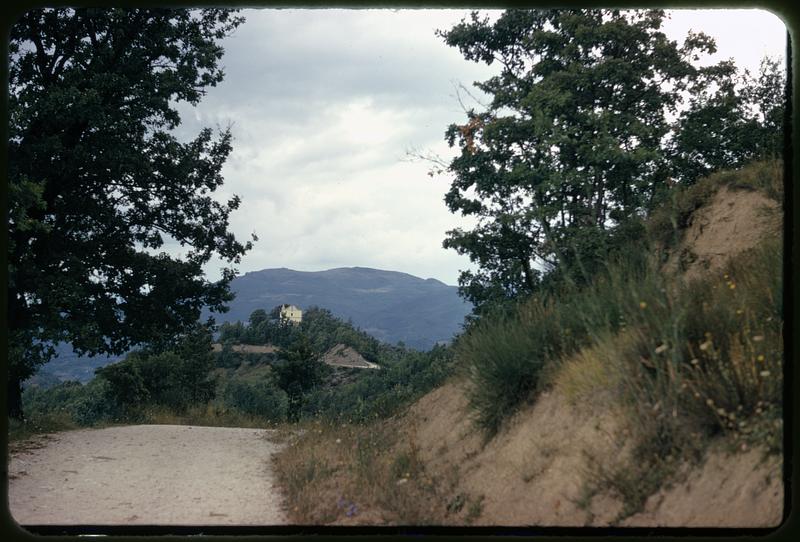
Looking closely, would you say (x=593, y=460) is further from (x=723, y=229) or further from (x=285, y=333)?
(x=285, y=333)

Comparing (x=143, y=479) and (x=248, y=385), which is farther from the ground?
(x=143, y=479)

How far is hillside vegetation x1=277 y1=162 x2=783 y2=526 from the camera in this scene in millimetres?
3715

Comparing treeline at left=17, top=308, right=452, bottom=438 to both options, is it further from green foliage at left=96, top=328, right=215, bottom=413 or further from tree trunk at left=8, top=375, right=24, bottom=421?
tree trunk at left=8, top=375, right=24, bottom=421

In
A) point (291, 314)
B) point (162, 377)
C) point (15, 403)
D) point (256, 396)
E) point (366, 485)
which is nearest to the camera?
point (366, 485)

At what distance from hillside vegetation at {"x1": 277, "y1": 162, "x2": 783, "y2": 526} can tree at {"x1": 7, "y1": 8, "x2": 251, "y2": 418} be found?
7091 mm

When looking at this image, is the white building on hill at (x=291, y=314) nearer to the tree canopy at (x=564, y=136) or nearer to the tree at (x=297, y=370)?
the tree at (x=297, y=370)

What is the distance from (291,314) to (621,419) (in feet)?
242

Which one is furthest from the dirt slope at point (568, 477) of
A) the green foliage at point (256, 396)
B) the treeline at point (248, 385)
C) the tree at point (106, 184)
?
the green foliage at point (256, 396)

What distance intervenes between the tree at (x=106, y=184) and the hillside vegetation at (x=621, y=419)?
7091 mm

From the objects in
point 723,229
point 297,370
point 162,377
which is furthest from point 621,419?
point 162,377

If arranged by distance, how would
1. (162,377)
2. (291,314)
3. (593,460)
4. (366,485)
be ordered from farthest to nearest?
(291,314) < (162,377) < (366,485) < (593,460)

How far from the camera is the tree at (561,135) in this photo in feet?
38.6

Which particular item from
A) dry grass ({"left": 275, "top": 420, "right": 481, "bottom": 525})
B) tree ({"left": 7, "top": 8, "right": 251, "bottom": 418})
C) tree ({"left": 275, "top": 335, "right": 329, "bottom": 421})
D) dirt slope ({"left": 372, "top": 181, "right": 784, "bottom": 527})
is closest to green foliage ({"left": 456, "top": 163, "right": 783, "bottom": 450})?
dirt slope ({"left": 372, "top": 181, "right": 784, "bottom": 527})

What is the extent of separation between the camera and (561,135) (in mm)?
11711
